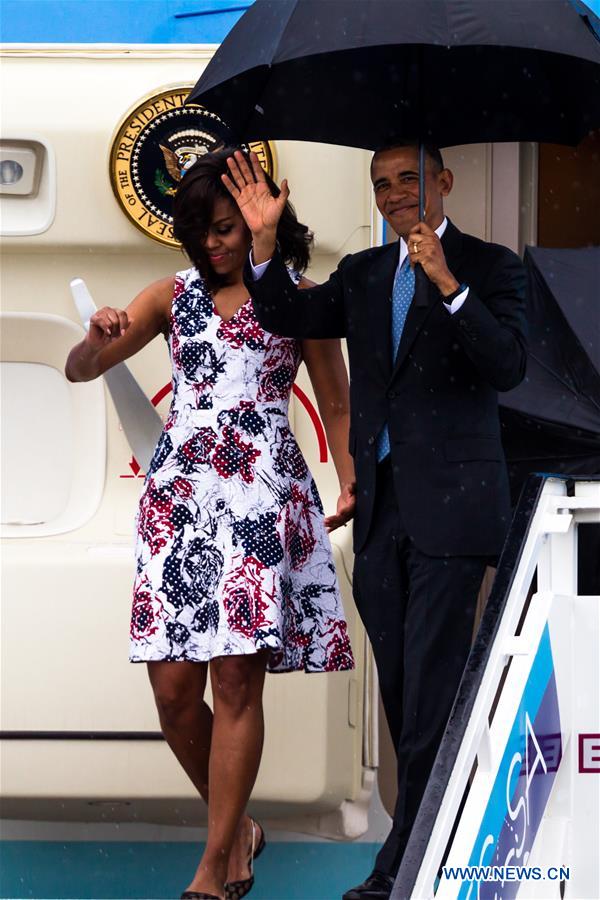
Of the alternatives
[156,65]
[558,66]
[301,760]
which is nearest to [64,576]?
[301,760]

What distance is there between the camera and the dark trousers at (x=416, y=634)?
3.32m

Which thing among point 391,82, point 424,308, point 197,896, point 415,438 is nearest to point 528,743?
point 415,438

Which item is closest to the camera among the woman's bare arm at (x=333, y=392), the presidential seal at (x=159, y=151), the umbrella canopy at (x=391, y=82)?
the umbrella canopy at (x=391, y=82)

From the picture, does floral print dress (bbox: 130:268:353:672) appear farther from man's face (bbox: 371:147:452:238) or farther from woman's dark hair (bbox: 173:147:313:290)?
man's face (bbox: 371:147:452:238)

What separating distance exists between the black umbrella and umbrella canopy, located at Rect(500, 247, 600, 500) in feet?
2.86

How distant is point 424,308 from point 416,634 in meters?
0.68

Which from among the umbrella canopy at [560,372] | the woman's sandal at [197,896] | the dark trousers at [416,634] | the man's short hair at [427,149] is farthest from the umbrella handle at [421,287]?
the woman's sandal at [197,896]

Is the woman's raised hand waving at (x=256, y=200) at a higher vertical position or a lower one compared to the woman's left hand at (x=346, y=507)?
higher

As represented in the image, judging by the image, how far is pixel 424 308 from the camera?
11.0 feet

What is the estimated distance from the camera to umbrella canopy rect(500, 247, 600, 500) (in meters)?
4.45

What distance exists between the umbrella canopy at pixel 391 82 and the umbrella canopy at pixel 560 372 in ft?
2.86

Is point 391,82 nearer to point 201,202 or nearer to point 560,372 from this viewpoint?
point 201,202

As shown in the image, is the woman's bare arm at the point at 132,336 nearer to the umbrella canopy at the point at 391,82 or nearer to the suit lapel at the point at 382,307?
the umbrella canopy at the point at 391,82

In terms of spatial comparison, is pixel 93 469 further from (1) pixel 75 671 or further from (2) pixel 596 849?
(2) pixel 596 849
